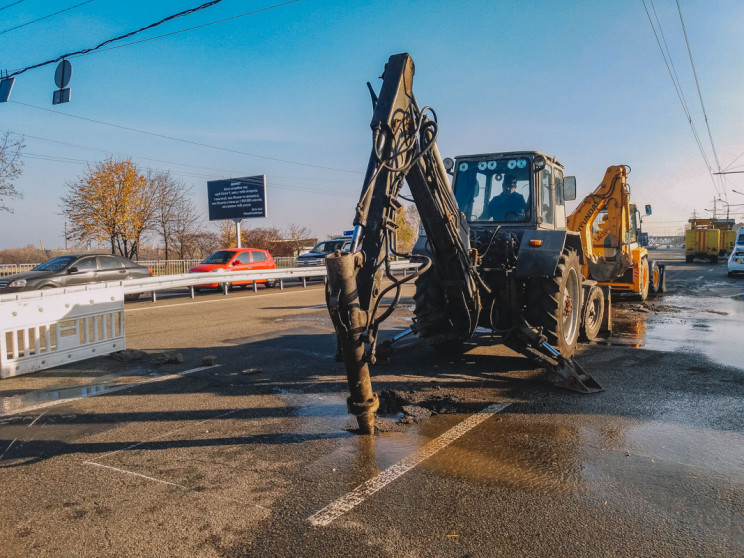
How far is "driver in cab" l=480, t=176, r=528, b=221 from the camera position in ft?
25.1

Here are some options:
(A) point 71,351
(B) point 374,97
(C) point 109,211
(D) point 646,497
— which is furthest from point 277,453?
(C) point 109,211

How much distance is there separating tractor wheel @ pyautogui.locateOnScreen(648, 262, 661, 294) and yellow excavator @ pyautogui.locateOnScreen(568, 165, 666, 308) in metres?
2.68

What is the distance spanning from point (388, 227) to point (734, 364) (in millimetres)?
5913

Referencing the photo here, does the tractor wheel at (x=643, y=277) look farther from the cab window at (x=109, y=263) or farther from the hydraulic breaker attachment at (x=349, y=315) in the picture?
the cab window at (x=109, y=263)

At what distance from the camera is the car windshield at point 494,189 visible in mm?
7648

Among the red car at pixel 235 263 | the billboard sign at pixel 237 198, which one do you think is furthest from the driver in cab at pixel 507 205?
the billboard sign at pixel 237 198

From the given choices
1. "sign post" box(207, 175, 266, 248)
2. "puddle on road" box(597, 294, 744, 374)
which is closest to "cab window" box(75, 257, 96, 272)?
"puddle on road" box(597, 294, 744, 374)

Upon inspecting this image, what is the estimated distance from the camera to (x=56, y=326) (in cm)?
775

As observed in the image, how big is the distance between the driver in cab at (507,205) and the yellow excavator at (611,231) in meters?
6.43

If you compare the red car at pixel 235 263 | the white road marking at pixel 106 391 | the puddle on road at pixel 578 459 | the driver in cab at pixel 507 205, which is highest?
the driver in cab at pixel 507 205

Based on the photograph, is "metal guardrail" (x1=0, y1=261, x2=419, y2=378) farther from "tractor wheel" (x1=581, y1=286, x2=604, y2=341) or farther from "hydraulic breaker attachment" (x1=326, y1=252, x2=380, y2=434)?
"tractor wheel" (x1=581, y1=286, x2=604, y2=341)

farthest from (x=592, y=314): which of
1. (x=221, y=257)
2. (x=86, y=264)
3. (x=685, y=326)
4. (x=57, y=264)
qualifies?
(x=221, y=257)

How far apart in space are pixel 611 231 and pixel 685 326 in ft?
12.5

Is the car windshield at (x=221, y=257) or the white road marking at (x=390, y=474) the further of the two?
the car windshield at (x=221, y=257)
